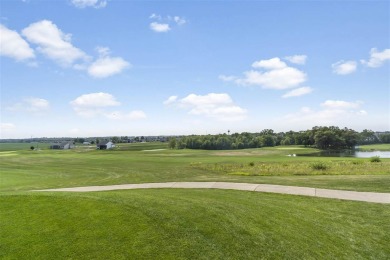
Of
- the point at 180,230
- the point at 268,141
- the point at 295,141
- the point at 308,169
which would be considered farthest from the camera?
the point at 295,141

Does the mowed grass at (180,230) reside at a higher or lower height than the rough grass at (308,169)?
higher

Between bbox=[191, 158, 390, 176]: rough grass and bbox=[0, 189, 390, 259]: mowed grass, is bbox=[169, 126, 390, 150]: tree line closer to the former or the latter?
bbox=[191, 158, 390, 176]: rough grass

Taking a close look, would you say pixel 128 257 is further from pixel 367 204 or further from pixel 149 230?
pixel 367 204

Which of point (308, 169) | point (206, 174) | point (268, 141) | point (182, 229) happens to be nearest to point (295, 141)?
point (268, 141)

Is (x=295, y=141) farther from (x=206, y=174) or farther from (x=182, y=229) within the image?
(x=182, y=229)

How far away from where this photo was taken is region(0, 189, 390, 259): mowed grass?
6.68 meters

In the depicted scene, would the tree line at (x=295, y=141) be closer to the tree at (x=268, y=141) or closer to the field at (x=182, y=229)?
the tree at (x=268, y=141)

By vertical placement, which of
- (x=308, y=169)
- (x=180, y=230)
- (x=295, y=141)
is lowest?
(x=308, y=169)

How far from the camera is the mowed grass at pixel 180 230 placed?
668 cm

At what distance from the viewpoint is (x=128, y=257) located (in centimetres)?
628

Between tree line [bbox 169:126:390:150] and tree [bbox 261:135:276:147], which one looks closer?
tree line [bbox 169:126:390:150]

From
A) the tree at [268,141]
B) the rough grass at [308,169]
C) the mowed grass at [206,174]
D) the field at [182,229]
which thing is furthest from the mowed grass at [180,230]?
the tree at [268,141]

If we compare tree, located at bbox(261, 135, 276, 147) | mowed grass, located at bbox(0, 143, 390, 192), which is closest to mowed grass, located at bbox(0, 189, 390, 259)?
mowed grass, located at bbox(0, 143, 390, 192)

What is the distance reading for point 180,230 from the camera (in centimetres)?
756
